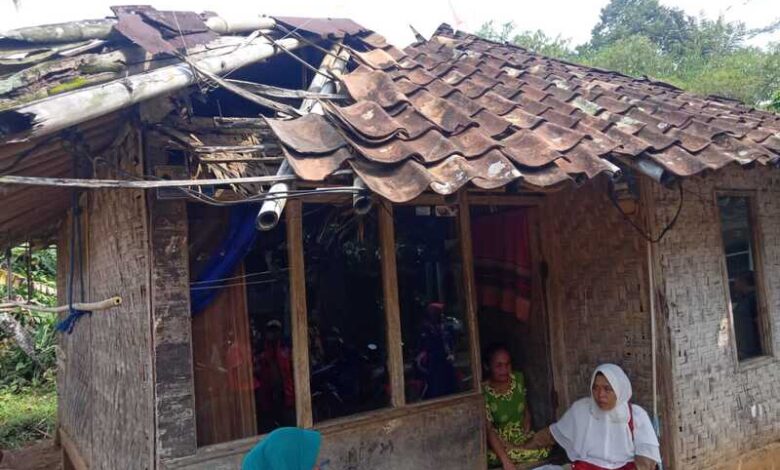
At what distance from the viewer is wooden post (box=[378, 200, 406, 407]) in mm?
4500

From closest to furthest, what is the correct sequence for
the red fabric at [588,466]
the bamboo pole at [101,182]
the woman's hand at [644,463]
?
the bamboo pole at [101,182] < the woman's hand at [644,463] < the red fabric at [588,466]

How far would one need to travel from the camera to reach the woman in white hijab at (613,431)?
427 centimetres

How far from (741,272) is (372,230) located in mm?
3550

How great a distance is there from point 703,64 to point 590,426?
3278 centimetres

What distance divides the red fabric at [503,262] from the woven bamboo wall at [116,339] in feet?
11.5

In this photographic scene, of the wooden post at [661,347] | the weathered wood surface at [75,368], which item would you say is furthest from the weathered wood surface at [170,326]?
the wooden post at [661,347]

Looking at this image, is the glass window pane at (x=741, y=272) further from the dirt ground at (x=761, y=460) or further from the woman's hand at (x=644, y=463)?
the woman's hand at (x=644, y=463)

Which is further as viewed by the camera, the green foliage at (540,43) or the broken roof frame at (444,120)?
the green foliage at (540,43)

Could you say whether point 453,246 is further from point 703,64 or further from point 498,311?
point 703,64

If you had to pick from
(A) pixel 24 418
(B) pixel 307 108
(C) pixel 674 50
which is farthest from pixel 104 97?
(C) pixel 674 50

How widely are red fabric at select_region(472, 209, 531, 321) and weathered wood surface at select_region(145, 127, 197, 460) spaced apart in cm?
330

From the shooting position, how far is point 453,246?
17.2 ft

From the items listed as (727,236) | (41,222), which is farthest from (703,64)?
(41,222)

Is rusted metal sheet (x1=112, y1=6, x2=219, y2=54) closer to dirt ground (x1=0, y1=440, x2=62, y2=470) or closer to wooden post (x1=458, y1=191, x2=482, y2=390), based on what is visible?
wooden post (x1=458, y1=191, x2=482, y2=390)
